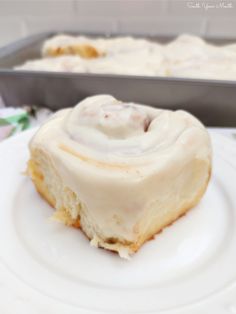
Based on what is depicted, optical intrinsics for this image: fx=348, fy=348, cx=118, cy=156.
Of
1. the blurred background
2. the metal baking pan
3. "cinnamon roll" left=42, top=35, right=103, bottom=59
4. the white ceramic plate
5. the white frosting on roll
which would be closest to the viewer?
the white ceramic plate

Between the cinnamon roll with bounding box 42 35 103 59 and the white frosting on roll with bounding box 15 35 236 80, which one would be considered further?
the cinnamon roll with bounding box 42 35 103 59

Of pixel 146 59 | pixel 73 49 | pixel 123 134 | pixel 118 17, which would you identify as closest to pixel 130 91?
pixel 146 59

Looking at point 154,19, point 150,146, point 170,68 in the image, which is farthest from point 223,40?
point 150,146

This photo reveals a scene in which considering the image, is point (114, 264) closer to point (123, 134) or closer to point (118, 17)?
point (123, 134)

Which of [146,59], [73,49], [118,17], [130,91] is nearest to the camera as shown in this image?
[130,91]

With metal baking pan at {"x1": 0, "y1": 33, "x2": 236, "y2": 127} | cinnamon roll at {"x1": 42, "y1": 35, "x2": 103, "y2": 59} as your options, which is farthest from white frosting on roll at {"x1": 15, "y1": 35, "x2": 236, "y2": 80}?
metal baking pan at {"x1": 0, "y1": 33, "x2": 236, "y2": 127}

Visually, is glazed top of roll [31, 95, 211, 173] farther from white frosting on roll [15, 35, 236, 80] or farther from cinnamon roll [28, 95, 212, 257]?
white frosting on roll [15, 35, 236, 80]

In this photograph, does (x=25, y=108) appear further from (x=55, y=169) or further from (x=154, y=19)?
(x=154, y=19)

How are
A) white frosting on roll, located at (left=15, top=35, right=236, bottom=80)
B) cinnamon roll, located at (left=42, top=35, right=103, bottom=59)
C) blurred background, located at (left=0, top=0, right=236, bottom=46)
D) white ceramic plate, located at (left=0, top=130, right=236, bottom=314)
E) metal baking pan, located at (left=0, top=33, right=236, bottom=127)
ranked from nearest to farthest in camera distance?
white ceramic plate, located at (left=0, top=130, right=236, bottom=314) → metal baking pan, located at (left=0, top=33, right=236, bottom=127) → white frosting on roll, located at (left=15, top=35, right=236, bottom=80) → cinnamon roll, located at (left=42, top=35, right=103, bottom=59) → blurred background, located at (left=0, top=0, right=236, bottom=46)
